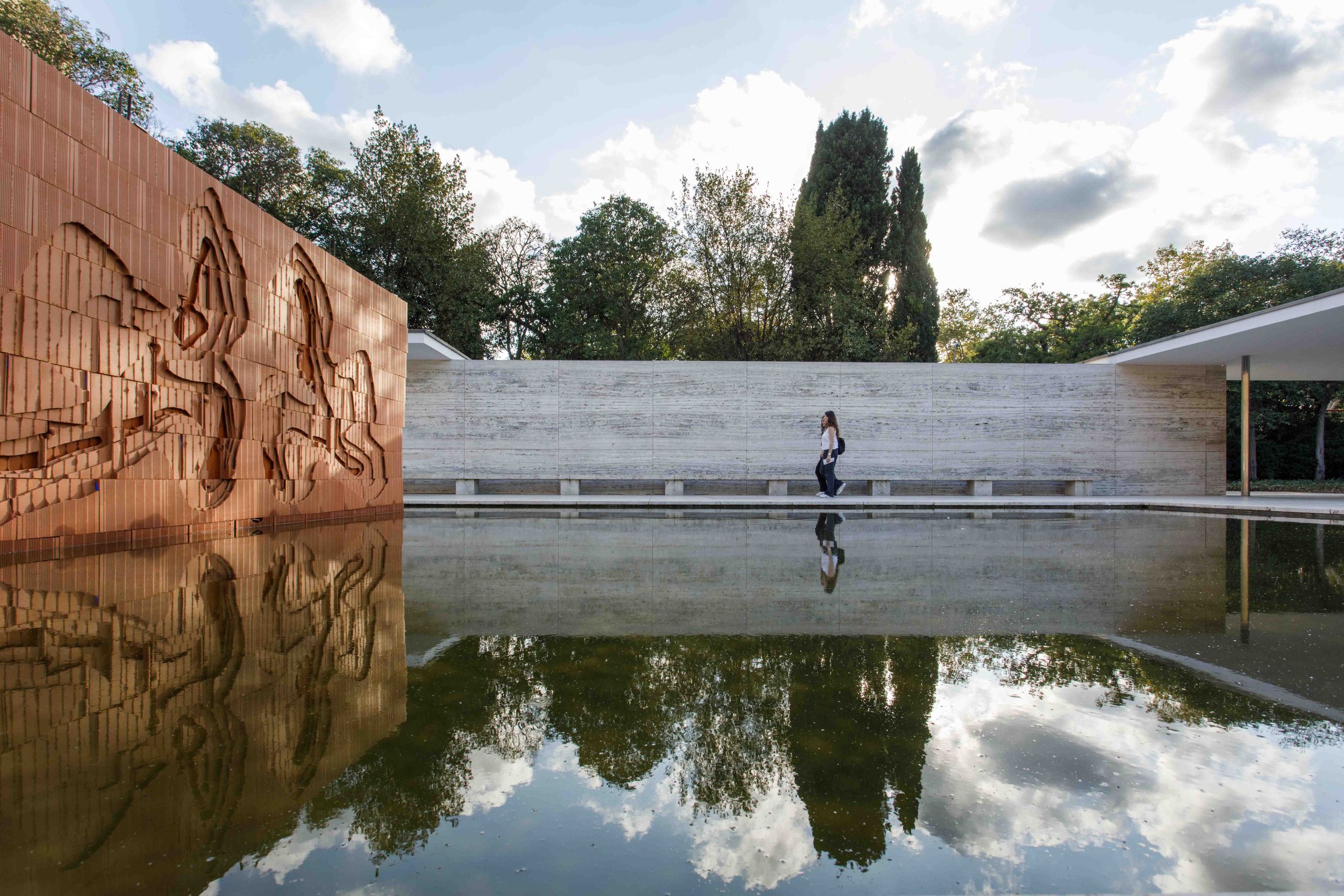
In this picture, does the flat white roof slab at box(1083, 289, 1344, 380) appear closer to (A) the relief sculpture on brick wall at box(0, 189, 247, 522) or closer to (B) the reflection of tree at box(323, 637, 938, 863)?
(B) the reflection of tree at box(323, 637, 938, 863)

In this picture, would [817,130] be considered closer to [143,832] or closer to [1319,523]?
[1319,523]

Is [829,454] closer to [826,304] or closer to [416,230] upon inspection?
[826,304]

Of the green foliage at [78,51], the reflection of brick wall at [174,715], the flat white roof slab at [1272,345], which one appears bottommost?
the reflection of brick wall at [174,715]

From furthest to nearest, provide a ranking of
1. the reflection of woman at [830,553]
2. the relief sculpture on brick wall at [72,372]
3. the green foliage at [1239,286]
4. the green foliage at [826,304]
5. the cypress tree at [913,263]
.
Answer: the cypress tree at [913,263]
the green foliage at [1239,286]
the green foliage at [826,304]
the relief sculpture on brick wall at [72,372]
the reflection of woman at [830,553]

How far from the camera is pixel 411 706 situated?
2.16 metres

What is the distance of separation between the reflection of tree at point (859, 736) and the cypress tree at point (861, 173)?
25134mm

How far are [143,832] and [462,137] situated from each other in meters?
25.8

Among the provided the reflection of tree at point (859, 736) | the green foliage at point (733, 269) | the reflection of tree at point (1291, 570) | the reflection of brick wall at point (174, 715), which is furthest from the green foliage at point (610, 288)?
the reflection of tree at point (859, 736)

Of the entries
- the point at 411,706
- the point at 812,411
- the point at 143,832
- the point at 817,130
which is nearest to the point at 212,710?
the point at 411,706

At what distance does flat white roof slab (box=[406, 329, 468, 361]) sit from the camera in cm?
1359

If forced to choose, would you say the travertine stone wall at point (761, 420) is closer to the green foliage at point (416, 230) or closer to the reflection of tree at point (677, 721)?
the green foliage at point (416, 230)

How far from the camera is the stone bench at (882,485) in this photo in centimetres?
1500

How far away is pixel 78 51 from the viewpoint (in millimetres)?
23531

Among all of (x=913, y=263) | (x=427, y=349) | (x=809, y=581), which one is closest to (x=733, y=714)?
(x=809, y=581)
